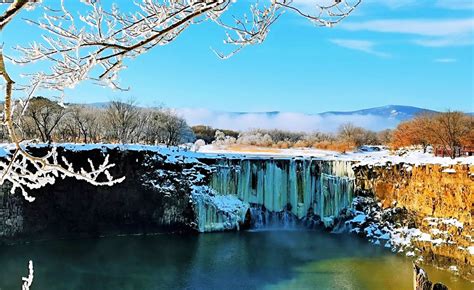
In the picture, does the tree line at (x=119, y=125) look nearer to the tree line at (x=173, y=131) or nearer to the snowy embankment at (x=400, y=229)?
the tree line at (x=173, y=131)

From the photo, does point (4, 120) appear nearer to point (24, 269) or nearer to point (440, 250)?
point (24, 269)

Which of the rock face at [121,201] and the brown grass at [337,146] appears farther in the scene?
the brown grass at [337,146]

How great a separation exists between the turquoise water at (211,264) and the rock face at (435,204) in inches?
54.6

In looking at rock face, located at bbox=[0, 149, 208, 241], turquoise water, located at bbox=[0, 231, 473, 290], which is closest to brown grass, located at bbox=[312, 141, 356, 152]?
turquoise water, located at bbox=[0, 231, 473, 290]

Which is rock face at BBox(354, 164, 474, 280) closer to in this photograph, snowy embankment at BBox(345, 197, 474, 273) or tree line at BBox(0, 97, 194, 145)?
snowy embankment at BBox(345, 197, 474, 273)

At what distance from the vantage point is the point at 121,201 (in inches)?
720

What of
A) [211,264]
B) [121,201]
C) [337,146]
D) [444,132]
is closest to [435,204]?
[444,132]

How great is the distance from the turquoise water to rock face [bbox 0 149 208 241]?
31.7 inches

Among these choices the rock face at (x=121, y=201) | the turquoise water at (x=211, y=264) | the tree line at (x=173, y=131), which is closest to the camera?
the turquoise water at (x=211, y=264)

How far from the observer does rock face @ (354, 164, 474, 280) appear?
1485 cm

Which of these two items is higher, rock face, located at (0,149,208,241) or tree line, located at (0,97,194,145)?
tree line, located at (0,97,194,145)

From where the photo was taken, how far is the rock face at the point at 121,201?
17.2 m

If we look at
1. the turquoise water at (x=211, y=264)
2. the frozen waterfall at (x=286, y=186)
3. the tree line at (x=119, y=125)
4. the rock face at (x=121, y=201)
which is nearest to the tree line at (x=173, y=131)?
the tree line at (x=119, y=125)

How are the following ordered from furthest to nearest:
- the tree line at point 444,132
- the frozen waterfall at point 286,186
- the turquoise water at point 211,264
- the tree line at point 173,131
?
the tree line at point 173,131, the tree line at point 444,132, the frozen waterfall at point 286,186, the turquoise water at point 211,264
